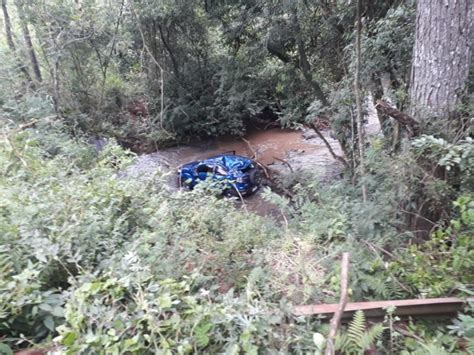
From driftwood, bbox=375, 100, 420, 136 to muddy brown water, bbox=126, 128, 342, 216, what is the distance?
673 cm

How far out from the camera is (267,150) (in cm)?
1392

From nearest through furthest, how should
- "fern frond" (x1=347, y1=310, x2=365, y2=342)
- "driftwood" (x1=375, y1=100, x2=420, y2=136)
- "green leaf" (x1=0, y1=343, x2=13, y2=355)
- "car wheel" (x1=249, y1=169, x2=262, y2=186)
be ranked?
"green leaf" (x1=0, y1=343, x2=13, y2=355), "fern frond" (x1=347, y1=310, x2=365, y2=342), "driftwood" (x1=375, y1=100, x2=420, y2=136), "car wheel" (x1=249, y1=169, x2=262, y2=186)

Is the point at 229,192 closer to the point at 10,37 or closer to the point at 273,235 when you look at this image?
the point at 273,235

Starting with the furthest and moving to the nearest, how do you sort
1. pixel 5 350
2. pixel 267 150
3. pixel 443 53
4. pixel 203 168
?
pixel 267 150 → pixel 203 168 → pixel 443 53 → pixel 5 350

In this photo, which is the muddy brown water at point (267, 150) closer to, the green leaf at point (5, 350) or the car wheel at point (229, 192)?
the car wheel at point (229, 192)

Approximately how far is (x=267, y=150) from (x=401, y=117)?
1018cm

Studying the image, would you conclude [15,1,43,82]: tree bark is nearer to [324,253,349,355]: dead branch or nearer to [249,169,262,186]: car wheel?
[249,169,262,186]: car wheel

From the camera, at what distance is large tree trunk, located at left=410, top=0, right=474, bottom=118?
3764mm

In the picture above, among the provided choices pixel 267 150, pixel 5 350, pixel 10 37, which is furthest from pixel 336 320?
pixel 10 37

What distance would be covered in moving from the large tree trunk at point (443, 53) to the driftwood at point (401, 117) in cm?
21

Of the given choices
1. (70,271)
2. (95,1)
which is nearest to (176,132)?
(95,1)

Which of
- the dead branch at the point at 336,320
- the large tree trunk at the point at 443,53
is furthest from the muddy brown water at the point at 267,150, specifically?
the dead branch at the point at 336,320

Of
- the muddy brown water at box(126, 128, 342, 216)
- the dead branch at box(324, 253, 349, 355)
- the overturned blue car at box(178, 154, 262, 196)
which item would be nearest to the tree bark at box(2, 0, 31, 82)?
the muddy brown water at box(126, 128, 342, 216)

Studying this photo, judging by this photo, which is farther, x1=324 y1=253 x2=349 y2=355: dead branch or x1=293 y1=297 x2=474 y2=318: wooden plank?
x1=293 y1=297 x2=474 y2=318: wooden plank
